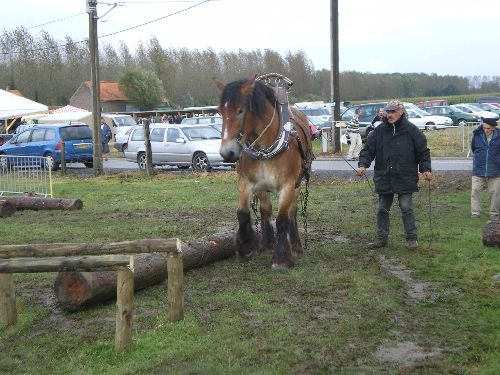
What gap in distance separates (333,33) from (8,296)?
76.0 ft

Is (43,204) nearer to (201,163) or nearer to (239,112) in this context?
(239,112)

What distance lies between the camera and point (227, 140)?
7539 mm

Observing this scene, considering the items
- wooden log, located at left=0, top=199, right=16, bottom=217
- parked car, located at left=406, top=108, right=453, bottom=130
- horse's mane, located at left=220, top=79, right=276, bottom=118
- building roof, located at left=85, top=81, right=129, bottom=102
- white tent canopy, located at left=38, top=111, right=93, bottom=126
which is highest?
building roof, located at left=85, top=81, right=129, bottom=102

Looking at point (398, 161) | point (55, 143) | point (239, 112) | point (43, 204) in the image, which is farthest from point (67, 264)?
point (55, 143)

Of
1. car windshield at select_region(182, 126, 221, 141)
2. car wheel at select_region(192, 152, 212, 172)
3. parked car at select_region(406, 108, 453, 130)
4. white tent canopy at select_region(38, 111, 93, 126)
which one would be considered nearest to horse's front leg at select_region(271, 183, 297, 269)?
car wheel at select_region(192, 152, 212, 172)

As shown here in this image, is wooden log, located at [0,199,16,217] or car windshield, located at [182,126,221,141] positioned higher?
car windshield, located at [182,126,221,141]

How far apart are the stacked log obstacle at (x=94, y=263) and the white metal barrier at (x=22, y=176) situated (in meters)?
10.8

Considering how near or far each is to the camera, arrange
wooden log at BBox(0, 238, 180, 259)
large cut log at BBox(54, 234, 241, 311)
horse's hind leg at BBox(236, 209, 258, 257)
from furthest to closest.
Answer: horse's hind leg at BBox(236, 209, 258, 257) < large cut log at BBox(54, 234, 241, 311) < wooden log at BBox(0, 238, 180, 259)

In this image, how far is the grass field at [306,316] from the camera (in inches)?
202

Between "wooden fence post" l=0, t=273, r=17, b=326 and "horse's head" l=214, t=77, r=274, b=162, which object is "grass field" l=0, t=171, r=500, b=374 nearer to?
"wooden fence post" l=0, t=273, r=17, b=326

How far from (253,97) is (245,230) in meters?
1.67

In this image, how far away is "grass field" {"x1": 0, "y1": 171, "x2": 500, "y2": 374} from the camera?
5.14 m

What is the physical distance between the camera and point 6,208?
545 inches

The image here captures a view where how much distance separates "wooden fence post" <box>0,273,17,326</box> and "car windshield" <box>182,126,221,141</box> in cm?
1718
